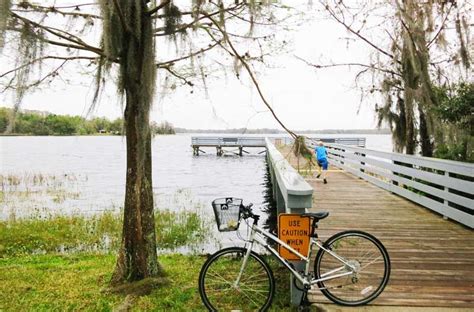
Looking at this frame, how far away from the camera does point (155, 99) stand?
452 cm

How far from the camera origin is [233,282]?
347 cm

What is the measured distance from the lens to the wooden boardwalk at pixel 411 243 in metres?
3.66

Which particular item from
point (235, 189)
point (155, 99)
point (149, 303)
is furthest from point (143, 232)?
point (235, 189)

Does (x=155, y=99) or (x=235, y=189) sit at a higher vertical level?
(x=155, y=99)

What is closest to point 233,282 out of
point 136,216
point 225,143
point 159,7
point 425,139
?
point 136,216

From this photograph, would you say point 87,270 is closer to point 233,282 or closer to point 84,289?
point 84,289

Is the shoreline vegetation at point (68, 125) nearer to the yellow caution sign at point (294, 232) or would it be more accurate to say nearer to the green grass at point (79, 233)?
the yellow caution sign at point (294, 232)

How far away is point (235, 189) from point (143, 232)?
14.1 metres

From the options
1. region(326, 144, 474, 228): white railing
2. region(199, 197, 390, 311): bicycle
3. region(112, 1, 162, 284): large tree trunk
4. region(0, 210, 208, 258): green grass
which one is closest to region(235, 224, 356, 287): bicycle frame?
region(199, 197, 390, 311): bicycle

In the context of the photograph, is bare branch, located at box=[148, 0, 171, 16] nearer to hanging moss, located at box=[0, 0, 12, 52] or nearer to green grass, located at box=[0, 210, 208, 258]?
hanging moss, located at box=[0, 0, 12, 52]

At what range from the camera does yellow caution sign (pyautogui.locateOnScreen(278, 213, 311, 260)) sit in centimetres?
344

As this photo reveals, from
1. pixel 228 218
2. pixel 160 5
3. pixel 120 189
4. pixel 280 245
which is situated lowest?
pixel 120 189

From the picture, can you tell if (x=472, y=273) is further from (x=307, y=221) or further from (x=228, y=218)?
(x=228, y=218)

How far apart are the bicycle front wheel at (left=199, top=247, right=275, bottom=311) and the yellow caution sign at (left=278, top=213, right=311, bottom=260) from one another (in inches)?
9.3
